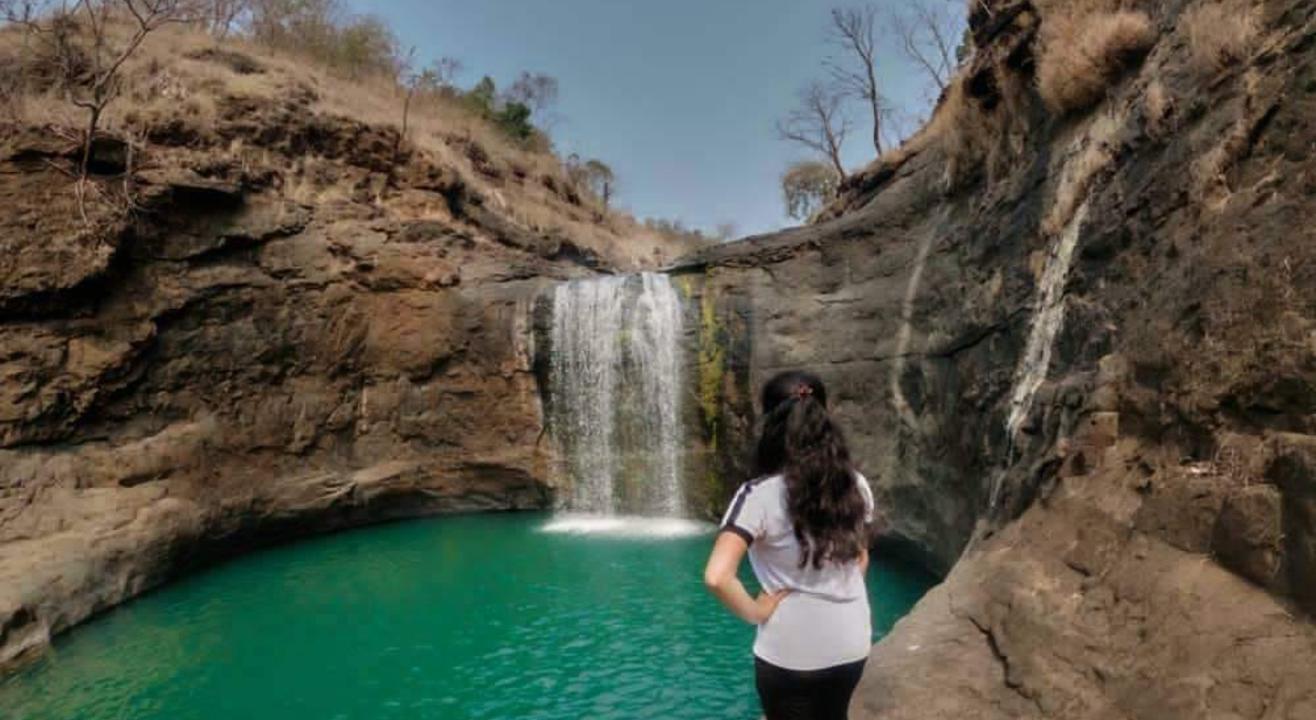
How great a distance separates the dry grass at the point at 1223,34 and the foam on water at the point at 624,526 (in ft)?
31.8

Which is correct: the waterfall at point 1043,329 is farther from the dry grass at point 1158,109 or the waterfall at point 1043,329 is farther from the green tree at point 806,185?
the green tree at point 806,185

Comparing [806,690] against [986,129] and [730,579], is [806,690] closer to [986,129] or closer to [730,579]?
[730,579]

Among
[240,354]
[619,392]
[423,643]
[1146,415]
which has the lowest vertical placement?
[423,643]

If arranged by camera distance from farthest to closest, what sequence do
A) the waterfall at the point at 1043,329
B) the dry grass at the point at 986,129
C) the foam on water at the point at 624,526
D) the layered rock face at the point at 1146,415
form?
1. the foam on water at the point at 624,526
2. the dry grass at the point at 986,129
3. the waterfall at the point at 1043,329
4. the layered rock face at the point at 1146,415

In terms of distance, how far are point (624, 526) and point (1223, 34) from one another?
11.1 m

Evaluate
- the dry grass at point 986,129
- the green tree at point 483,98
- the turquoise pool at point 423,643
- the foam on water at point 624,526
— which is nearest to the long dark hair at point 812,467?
the turquoise pool at point 423,643

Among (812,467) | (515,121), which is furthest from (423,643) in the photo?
(515,121)

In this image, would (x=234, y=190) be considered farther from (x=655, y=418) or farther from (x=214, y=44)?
(x=655, y=418)

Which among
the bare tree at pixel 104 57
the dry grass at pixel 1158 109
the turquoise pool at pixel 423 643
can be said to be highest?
the bare tree at pixel 104 57

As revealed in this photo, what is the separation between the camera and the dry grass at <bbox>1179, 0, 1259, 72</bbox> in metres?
4.59

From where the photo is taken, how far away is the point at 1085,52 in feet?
22.9

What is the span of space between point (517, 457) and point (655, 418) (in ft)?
9.81

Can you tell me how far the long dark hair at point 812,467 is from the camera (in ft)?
7.01

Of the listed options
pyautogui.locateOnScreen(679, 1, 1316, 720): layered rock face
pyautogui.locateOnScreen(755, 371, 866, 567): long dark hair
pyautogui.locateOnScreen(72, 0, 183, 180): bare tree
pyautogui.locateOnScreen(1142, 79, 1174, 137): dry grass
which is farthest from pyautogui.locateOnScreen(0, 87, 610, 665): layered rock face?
pyautogui.locateOnScreen(1142, 79, 1174, 137): dry grass
